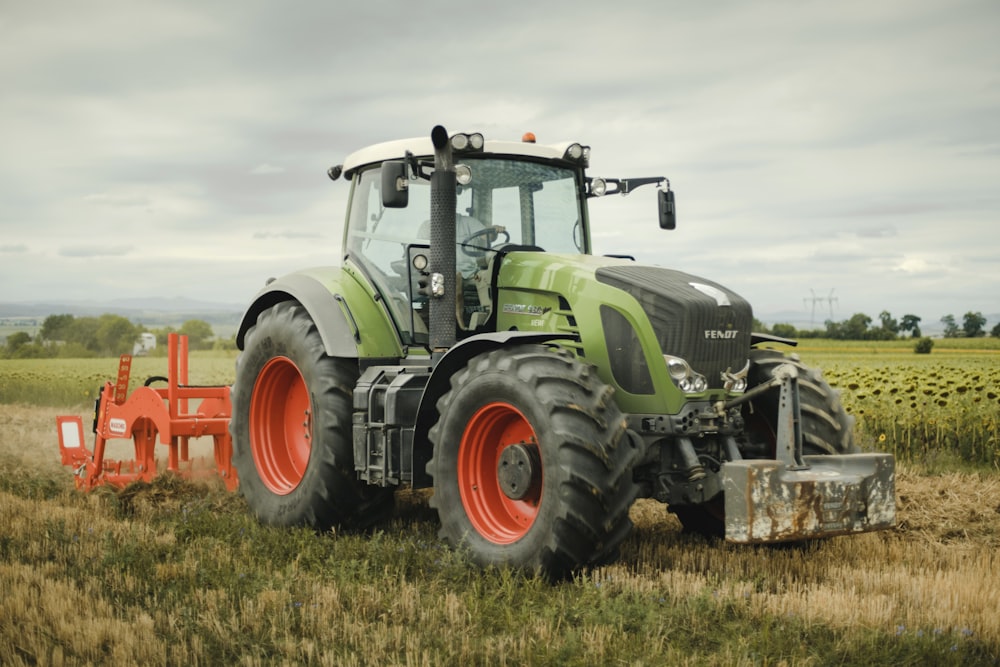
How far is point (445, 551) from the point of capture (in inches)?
243

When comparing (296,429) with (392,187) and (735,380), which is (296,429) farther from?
(735,380)

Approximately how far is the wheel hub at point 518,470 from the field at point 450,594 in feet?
1.62

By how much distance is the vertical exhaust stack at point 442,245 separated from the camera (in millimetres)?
6930

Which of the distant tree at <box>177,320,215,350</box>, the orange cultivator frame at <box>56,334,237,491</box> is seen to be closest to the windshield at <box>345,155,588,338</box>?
the orange cultivator frame at <box>56,334,237,491</box>

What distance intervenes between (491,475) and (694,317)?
1.63m

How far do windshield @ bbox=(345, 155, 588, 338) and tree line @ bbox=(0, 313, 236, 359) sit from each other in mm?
11119

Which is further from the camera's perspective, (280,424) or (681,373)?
(280,424)

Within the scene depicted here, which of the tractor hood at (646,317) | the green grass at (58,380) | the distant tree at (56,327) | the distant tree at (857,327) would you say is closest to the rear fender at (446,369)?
the tractor hood at (646,317)

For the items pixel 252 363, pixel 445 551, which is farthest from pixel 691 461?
pixel 252 363

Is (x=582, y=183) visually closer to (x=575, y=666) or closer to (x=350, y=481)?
(x=350, y=481)

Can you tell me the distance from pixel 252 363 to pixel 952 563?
17.8ft

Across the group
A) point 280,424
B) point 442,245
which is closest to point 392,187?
point 442,245

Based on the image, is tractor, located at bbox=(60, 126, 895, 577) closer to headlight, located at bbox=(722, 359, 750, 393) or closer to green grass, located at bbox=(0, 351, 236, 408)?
headlight, located at bbox=(722, 359, 750, 393)

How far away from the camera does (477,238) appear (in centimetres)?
736
